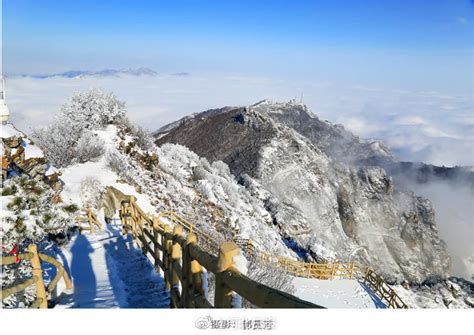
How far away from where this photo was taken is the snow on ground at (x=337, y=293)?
1355 cm

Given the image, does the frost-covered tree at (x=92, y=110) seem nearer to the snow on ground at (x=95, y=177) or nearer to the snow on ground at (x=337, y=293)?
the snow on ground at (x=95, y=177)

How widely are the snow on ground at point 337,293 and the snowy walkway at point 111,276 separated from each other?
730cm

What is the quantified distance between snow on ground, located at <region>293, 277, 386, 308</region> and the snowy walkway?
7304mm

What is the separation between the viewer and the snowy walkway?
5.71 meters

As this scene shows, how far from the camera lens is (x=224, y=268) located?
3125 mm

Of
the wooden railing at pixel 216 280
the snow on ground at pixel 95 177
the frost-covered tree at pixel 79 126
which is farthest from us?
the frost-covered tree at pixel 79 126

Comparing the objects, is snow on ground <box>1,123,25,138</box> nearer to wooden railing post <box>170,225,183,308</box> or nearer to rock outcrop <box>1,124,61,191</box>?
rock outcrop <box>1,124,61,191</box>

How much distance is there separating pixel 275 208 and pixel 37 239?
25758 mm

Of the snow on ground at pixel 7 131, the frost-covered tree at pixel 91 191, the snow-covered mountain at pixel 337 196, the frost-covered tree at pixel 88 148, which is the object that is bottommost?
the snow-covered mountain at pixel 337 196

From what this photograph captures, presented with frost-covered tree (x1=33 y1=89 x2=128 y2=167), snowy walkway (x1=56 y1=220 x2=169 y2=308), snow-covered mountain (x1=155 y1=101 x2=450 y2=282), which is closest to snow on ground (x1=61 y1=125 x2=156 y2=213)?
frost-covered tree (x1=33 y1=89 x2=128 y2=167)

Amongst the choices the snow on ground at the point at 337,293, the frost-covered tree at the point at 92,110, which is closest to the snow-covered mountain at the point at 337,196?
the frost-covered tree at the point at 92,110

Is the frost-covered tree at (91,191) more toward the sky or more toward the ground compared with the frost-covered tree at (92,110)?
more toward the ground
